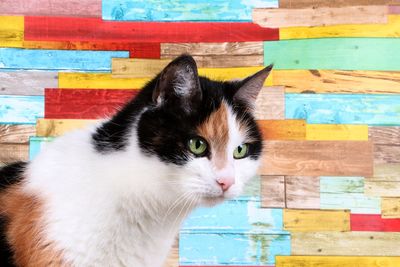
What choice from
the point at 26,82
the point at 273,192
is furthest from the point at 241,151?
the point at 26,82

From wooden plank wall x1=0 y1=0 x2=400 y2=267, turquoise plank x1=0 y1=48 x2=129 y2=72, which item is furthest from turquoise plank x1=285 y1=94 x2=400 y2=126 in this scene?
turquoise plank x1=0 y1=48 x2=129 y2=72

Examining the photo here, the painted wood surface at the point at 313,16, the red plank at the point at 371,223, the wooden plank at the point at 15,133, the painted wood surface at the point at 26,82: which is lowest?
the red plank at the point at 371,223

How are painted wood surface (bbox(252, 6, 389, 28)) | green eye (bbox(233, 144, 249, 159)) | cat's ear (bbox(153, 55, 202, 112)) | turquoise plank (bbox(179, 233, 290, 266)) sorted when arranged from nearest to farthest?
cat's ear (bbox(153, 55, 202, 112))
green eye (bbox(233, 144, 249, 159))
turquoise plank (bbox(179, 233, 290, 266))
painted wood surface (bbox(252, 6, 389, 28))

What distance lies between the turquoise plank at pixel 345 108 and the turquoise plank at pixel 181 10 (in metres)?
0.43

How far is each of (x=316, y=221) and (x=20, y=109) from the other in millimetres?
1367

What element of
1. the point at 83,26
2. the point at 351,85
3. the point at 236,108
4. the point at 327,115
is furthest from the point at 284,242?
the point at 83,26

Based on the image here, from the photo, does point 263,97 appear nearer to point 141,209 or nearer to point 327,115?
point 327,115

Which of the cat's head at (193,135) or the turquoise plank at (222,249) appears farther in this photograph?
the turquoise plank at (222,249)

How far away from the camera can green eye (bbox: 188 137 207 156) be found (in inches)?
46.8

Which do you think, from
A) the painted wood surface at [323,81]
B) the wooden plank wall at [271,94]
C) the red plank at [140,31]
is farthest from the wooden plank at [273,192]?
the red plank at [140,31]

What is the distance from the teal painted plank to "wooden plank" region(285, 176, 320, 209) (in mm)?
503

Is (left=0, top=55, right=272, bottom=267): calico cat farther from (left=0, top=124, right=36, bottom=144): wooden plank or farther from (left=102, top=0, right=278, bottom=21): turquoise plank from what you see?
(left=102, top=0, right=278, bottom=21): turquoise plank

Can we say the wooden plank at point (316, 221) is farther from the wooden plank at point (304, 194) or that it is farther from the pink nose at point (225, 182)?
the pink nose at point (225, 182)

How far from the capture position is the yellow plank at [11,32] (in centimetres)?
219
